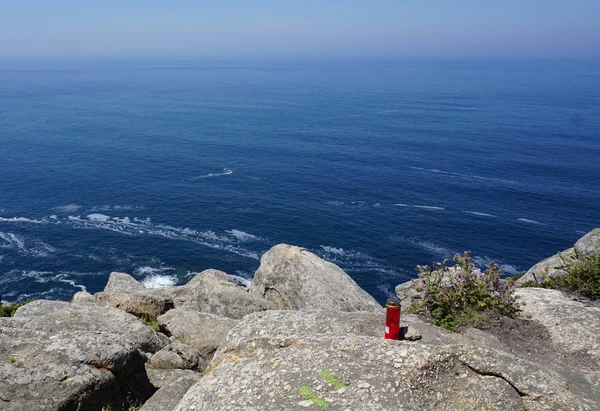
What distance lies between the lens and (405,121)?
160500mm

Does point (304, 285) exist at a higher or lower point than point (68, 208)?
higher

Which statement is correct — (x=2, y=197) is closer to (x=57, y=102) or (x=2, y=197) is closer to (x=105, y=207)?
(x=105, y=207)

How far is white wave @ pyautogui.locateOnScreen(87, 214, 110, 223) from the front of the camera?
263 ft

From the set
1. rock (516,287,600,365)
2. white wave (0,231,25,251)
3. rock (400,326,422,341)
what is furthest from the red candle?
white wave (0,231,25,251)

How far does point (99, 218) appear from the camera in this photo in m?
80.9

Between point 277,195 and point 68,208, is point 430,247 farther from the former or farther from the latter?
point 68,208

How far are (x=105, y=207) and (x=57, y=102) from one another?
135338mm

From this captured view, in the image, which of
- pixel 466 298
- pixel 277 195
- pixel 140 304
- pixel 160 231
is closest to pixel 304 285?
pixel 140 304

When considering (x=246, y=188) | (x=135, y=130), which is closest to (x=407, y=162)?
(x=246, y=188)

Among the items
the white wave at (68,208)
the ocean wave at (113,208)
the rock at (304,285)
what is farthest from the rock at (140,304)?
the white wave at (68,208)

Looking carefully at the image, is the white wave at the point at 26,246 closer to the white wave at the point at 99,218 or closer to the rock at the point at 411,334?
the white wave at the point at 99,218

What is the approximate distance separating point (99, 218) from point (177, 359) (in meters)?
69.8

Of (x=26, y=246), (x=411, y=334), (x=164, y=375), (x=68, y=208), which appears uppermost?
(x=411, y=334)

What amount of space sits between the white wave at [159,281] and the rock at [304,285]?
29.6 metres
